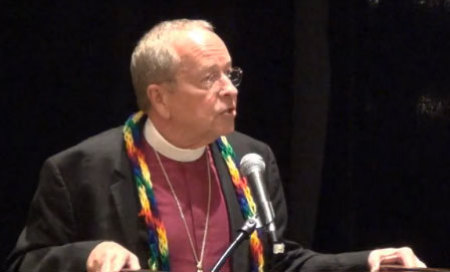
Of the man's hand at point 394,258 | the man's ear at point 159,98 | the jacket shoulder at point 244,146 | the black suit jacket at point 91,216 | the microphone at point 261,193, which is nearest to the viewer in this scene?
the microphone at point 261,193

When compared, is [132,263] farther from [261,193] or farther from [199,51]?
[199,51]

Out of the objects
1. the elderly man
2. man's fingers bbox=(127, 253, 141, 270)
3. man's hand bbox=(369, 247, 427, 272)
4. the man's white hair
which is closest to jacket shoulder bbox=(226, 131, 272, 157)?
the elderly man

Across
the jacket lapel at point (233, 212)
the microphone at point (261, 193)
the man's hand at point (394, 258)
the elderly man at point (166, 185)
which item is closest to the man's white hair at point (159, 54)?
the elderly man at point (166, 185)

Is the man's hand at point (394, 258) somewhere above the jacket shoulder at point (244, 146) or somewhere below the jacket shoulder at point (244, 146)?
below

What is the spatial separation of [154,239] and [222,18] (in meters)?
1.06

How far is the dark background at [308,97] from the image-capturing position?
10.7 feet

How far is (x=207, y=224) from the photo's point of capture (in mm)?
2512

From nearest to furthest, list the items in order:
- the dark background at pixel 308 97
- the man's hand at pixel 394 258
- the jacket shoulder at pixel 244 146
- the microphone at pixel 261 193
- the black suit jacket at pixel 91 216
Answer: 1. the microphone at pixel 261 193
2. the man's hand at pixel 394 258
3. the black suit jacket at pixel 91 216
4. the jacket shoulder at pixel 244 146
5. the dark background at pixel 308 97

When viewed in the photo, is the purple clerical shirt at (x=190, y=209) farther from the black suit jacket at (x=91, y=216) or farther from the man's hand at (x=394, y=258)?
the man's hand at (x=394, y=258)

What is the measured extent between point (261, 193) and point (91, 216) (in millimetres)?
539

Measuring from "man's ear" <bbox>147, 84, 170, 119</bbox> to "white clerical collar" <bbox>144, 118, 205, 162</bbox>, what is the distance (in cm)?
5

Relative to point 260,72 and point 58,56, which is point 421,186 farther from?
point 58,56

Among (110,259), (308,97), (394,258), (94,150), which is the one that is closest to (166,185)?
(94,150)

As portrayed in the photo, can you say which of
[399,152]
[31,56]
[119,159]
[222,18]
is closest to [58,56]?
[31,56]
